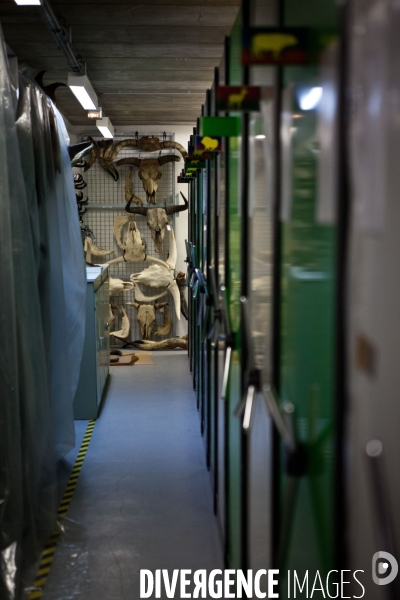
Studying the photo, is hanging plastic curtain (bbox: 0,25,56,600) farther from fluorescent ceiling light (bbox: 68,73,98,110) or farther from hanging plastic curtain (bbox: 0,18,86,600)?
fluorescent ceiling light (bbox: 68,73,98,110)

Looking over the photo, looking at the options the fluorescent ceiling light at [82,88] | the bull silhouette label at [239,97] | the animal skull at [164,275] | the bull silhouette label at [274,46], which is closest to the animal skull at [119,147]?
the animal skull at [164,275]

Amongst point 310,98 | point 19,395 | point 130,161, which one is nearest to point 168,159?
point 130,161

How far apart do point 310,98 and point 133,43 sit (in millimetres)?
4124

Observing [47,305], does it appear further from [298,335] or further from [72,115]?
[72,115]

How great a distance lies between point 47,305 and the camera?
3438 mm

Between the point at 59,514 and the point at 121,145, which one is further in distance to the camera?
the point at 121,145

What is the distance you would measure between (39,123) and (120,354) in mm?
4585

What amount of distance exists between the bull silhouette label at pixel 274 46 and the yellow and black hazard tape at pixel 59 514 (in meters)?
2.29

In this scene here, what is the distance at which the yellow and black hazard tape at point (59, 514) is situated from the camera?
2.70 meters

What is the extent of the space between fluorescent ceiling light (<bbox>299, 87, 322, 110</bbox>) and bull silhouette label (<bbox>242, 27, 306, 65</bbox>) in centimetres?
7

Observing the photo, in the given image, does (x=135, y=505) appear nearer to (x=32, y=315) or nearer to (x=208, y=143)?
(x=32, y=315)

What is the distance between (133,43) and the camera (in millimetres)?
4918

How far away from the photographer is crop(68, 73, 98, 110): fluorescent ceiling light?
5031mm

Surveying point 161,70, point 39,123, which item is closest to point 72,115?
point 161,70
